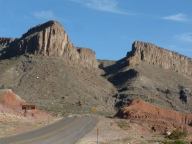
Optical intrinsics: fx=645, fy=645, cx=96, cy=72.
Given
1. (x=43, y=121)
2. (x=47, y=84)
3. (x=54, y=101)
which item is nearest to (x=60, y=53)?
(x=47, y=84)

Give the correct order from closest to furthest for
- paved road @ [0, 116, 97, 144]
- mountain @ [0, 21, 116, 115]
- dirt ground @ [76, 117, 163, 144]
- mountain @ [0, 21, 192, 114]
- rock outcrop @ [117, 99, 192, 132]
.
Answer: paved road @ [0, 116, 97, 144], dirt ground @ [76, 117, 163, 144], rock outcrop @ [117, 99, 192, 132], mountain @ [0, 21, 116, 115], mountain @ [0, 21, 192, 114]

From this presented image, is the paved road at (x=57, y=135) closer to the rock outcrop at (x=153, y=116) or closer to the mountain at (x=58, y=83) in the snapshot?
the rock outcrop at (x=153, y=116)

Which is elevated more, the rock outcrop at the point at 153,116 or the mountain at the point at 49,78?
the mountain at the point at 49,78

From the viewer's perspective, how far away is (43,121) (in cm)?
7950

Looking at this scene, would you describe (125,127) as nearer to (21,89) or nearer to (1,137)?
(1,137)

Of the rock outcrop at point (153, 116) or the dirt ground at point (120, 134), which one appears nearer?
Result: the dirt ground at point (120, 134)

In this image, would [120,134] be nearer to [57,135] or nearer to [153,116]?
[57,135]

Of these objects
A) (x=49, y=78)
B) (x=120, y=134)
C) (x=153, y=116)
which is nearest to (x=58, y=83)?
(x=49, y=78)

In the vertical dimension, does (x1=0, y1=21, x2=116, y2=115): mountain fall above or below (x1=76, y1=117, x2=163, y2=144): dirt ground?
above

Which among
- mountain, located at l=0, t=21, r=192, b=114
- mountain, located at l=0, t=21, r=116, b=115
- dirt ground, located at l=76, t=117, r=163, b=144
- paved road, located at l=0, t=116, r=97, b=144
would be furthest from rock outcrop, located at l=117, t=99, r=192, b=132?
mountain, located at l=0, t=21, r=116, b=115

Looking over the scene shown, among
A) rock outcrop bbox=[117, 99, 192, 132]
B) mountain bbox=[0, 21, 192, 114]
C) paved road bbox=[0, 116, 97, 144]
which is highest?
mountain bbox=[0, 21, 192, 114]

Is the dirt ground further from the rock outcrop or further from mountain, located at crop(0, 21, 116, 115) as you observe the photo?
mountain, located at crop(0, 21, 116, 115)

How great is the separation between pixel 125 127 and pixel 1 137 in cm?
2421

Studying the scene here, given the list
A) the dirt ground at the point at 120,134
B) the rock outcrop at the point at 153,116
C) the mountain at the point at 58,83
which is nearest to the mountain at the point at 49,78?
the mountain at the point at 58,83
